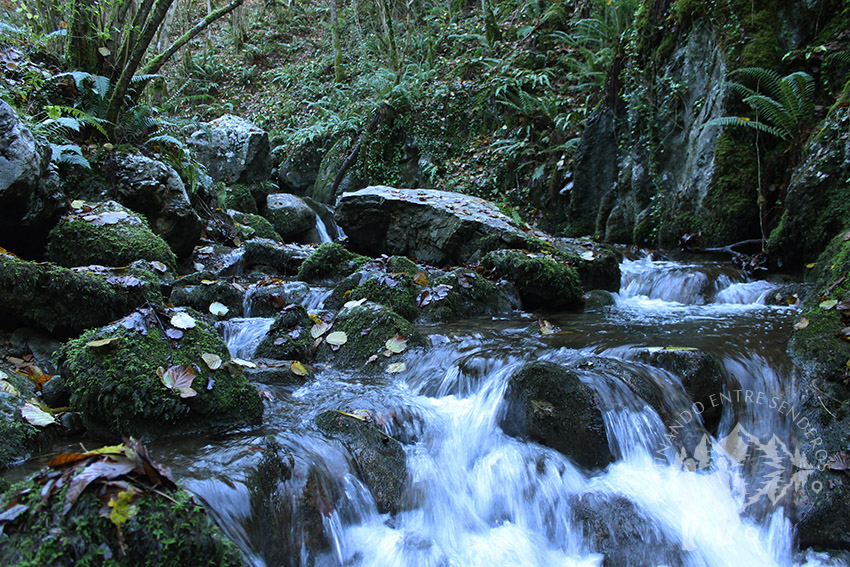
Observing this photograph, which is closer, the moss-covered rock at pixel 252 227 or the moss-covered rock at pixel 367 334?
the moss-covered rock at pixel 367 334

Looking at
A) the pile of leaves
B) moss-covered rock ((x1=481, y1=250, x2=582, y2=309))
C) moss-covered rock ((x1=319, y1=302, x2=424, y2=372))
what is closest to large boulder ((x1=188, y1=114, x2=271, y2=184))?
moss-covered rock ((x1=481, y1=250, x2=582, y2=309))

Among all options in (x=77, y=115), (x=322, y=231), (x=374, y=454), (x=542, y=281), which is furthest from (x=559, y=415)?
(x=322, y=231)

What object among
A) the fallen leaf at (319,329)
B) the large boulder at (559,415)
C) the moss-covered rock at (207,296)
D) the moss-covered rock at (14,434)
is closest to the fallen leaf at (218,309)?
the moss-covered rock at (207,296)

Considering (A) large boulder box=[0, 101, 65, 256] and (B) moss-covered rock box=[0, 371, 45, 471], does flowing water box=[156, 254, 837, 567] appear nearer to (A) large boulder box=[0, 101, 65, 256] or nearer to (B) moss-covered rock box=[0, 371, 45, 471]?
(B) moss-covered rock box=[0, 371, 45, 471]

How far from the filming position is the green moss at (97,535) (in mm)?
1431

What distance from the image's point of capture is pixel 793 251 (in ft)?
20.1

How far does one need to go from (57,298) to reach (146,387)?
1.71 m

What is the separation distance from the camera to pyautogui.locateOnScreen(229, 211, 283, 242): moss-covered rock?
9.03 m

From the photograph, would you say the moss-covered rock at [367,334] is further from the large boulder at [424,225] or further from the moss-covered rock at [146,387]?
the large boulder at [424,225]

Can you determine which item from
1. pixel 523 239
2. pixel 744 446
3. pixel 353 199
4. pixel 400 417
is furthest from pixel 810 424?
pixel 353 199

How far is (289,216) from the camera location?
442 inches

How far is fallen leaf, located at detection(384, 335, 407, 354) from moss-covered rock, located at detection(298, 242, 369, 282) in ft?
10.4

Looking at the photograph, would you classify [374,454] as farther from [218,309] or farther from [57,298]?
[218,309]

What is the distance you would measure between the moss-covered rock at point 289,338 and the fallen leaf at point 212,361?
→ 4.19ft
